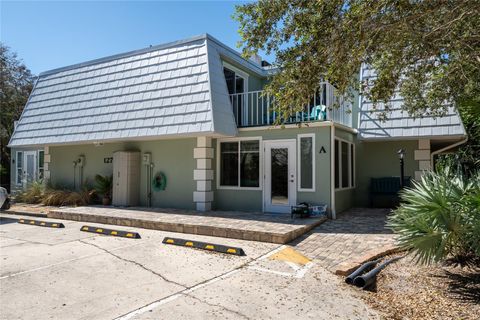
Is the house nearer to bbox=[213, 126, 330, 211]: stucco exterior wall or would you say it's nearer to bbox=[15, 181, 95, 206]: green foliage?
bbox=[213, 126, 330, 211]: stucco exterior wall

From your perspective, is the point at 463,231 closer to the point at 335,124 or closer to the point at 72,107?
the point at 335,124

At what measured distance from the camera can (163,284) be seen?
4.89 metres

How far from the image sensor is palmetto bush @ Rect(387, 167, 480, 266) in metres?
4.57

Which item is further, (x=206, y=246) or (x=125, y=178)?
(x=125, y=178)

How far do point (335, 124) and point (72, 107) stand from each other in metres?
10.3

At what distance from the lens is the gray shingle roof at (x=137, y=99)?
10422 millimetres

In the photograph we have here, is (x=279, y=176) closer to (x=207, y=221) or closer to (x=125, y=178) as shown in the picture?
(x=207, y=221)

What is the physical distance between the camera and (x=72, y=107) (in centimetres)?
1366

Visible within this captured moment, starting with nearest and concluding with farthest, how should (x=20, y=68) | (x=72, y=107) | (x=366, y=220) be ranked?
(x=366, y=220) → (x=72, y=107) → (x=20, y=68)

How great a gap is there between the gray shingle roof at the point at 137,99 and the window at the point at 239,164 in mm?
706

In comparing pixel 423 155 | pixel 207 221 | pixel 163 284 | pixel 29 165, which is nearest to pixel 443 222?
pixel 163 284

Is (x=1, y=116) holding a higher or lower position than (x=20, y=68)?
lower

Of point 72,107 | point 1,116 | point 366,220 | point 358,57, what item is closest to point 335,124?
point 366,220

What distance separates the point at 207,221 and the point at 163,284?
4.07 meters
